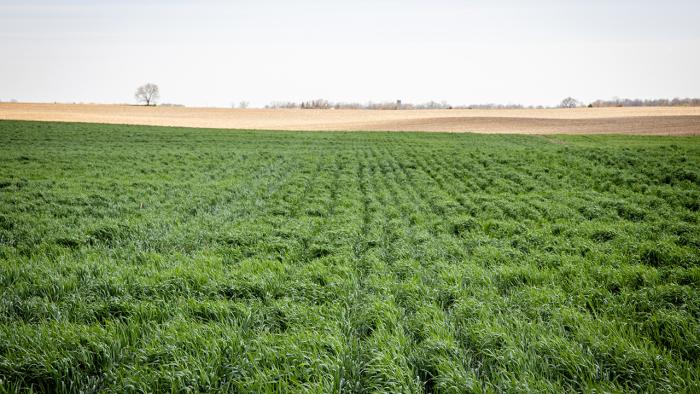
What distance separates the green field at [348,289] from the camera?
161 inches

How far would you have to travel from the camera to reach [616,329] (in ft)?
16.1

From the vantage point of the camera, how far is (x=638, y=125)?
51562 millimetres

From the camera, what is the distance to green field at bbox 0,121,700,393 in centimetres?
408

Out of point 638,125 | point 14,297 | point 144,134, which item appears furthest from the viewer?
point 638,125

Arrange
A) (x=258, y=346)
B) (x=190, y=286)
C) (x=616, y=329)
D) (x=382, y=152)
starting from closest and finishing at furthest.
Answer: (x=258, y=346), (x=616, y=329), (x=190, y=286), (x=382, y=152)

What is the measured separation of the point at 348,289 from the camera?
249 inches

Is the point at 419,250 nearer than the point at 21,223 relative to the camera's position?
Yes

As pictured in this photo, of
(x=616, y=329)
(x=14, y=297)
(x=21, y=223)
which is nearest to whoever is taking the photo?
(x=616, y=329)

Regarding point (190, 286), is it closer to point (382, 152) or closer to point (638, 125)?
point (382, 152)

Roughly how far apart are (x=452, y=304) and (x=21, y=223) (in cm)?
1115

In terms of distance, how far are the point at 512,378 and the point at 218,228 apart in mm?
8284

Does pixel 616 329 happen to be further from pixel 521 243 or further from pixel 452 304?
pixel 521 243

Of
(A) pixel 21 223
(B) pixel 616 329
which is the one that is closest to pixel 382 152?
(A) pixel 21 223

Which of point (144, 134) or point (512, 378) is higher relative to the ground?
point (144, 134)
